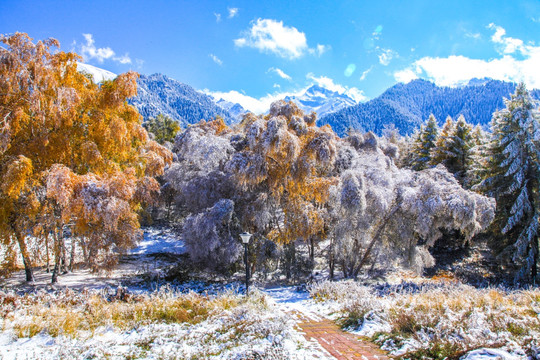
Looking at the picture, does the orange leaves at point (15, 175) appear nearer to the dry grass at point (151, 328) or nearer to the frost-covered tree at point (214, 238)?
the dry grass at point (151, 328)

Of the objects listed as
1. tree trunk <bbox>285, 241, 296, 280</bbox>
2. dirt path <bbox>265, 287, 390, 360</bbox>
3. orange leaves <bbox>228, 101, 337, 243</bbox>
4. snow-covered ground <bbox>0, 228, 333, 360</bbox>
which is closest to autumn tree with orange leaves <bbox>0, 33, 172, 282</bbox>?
snow-covered ground <bbox>0, 228, 333, 360</bbox>

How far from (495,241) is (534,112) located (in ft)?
24.5

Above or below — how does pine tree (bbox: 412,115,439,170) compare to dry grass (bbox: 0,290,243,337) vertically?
above

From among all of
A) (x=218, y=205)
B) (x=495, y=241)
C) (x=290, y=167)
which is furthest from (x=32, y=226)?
(x=495, y=241)

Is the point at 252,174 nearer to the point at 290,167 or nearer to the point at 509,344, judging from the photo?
the point at 290,167

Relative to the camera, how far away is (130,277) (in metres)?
13.1

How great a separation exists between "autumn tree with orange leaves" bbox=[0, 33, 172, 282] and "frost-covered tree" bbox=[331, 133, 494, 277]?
7.69 meters

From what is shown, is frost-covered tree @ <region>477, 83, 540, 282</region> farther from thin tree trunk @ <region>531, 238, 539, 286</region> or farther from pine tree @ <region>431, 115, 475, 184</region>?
pine tree @ <region>431, 115, 475, 184</region>

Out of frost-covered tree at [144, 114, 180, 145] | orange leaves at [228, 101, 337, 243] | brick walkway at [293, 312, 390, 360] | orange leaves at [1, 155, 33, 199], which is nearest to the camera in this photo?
brick walkway at [293, 312, 390, 360]

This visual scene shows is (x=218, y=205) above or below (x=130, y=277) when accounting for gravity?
above

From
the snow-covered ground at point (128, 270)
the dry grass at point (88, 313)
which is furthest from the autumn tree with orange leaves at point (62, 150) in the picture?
the dry grass at point (88, 313)

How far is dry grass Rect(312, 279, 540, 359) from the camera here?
4020 millimetres

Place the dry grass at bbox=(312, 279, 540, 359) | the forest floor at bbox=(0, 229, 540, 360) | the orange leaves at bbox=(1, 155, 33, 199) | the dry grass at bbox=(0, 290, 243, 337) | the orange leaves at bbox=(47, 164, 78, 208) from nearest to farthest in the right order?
the dry grass at bbox=(312, 279, 540, 359), the forest floor at bbox=(0, 229, 540, 360), the dry grass at bbox=(0, 290, 243, 337), the orange leaves at bbox=(47, 164, 78, 208), the orange leaves at bbox=(1, 155, 33, 199)

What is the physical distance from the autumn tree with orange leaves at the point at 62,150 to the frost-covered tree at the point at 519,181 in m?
18.3
